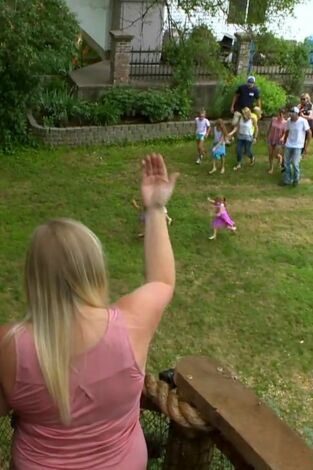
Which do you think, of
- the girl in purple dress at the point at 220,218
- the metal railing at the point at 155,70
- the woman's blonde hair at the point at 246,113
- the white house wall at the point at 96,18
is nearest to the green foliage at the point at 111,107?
the metal railing at the point at 155,70

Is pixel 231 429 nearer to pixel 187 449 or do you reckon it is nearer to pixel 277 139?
pixel 187 449

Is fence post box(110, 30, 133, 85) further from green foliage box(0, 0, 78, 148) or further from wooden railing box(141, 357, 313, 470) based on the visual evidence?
wooden railing box(141, 357, 313, 470)

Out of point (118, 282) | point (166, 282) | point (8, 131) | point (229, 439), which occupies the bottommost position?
point (118, 282)

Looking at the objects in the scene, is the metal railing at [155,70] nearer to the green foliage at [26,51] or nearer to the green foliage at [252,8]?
the green foliage at [252,8]

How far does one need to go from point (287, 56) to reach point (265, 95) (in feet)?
4.70

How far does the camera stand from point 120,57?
15.0 meters

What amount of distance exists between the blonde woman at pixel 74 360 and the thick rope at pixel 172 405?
0.21 m

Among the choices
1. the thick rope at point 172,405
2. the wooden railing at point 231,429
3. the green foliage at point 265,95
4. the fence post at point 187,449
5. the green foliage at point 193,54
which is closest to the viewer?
the wooden railing at point 231,429

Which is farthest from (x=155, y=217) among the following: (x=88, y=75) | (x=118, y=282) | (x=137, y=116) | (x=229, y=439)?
(x=88, y=75)

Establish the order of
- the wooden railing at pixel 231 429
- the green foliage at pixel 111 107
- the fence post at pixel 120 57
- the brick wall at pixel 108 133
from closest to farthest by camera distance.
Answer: the wooden railing at pixel 231 429, the brick wall at pixel 108 133, the green foliage at pixel 111 107, the fence post at pixel 120 57

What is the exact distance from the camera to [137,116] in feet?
48.1

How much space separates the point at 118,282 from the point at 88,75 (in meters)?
7.63

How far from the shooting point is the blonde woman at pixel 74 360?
2.18 m

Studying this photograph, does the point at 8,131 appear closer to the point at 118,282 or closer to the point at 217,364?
the point at 118,282
